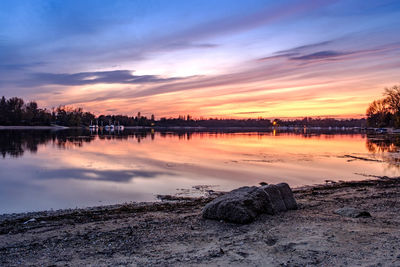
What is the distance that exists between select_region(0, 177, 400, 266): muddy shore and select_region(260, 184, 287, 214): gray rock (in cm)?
24

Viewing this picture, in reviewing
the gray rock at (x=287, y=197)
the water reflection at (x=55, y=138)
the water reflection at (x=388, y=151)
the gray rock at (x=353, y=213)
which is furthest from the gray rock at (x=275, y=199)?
the water reflection at (x=55, y=138)

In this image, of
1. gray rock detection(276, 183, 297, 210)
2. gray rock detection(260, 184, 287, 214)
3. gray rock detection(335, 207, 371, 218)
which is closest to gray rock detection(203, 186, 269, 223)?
gray rock detection(260, 184, 287, 214)

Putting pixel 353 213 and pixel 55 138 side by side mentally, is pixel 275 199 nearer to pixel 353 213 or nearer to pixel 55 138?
pixel 353 213

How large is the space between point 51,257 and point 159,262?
2333 mm

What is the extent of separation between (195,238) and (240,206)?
66.7 inches

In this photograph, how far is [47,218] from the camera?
32.9 ft

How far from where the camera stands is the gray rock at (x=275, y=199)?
951 centimetres

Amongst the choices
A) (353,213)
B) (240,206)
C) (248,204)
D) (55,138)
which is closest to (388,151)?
(353,213)

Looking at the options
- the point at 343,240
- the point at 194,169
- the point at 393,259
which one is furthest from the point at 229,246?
the point at 194,169

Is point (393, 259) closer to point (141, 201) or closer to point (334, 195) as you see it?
point (334, 195)

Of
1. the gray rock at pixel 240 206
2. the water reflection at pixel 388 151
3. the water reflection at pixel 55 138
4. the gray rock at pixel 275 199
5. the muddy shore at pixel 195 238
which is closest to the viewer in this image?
the muddy shore at pixel 195 238

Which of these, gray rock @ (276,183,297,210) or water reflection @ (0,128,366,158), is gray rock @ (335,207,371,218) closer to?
gray rock @ (276,183,297,210)

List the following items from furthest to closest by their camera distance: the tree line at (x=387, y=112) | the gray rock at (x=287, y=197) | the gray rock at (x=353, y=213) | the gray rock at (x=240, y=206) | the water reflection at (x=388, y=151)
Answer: the tree line at (x=387, y=112)
the water reflection at (x=388, y=151)
the gray rock at (x=287, y=197)
the gray rock at (x=353, y=213)
the gray rock at (x=240, y=206)

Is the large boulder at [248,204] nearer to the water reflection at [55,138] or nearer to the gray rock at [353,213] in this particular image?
the gray rock at [353,213]
